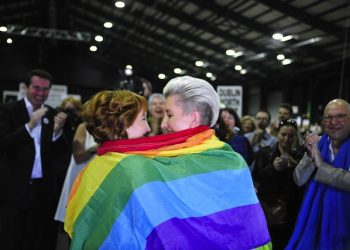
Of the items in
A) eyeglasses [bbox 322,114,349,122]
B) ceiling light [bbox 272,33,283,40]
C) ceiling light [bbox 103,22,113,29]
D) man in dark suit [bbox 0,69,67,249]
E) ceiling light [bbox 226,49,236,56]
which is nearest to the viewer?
eyeglasses [bbox 322,114,349,122]

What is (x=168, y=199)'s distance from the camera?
167 cm

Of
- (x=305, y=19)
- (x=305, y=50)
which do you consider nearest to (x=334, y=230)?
(x=305, y=19)

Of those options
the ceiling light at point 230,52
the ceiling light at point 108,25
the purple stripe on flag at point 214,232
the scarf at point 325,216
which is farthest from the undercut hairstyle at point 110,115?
the ceiling light at point 108,25

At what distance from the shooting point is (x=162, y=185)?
66.1 inches

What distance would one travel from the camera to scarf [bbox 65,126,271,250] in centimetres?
165

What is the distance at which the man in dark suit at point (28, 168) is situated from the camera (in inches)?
130

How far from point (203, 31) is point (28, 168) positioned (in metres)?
12.8

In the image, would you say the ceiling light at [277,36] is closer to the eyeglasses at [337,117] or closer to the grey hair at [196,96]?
the eyeglasses at [337,117]

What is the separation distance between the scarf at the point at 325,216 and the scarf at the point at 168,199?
51.1 inches

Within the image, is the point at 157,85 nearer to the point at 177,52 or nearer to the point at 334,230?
the point at 177,52

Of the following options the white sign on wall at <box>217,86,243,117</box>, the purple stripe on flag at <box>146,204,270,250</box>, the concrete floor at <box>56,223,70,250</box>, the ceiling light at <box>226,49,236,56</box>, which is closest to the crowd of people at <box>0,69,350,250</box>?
the purple stripe on flag at <box>146,204,270,250</box>

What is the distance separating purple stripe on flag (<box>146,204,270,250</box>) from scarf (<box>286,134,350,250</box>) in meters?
1.33

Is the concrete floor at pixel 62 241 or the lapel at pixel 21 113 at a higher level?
the lapel at pixel 21 113

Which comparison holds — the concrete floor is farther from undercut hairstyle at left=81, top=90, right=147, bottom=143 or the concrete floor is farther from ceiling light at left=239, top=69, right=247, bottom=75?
Answer: ceiling light at left=239, top=69, right=247, bottom=75
